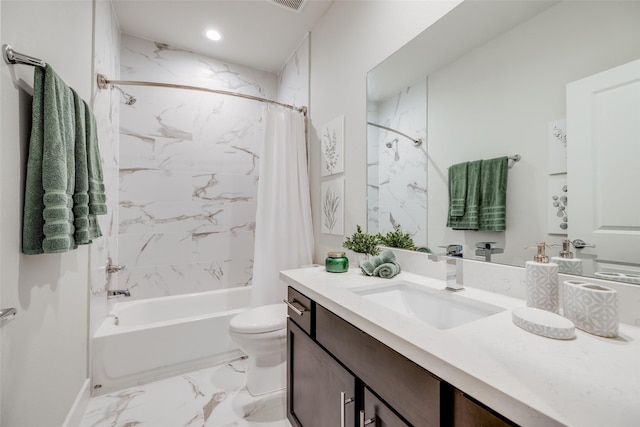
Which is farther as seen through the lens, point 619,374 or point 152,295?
point 152,295

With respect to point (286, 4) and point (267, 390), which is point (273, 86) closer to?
point (286, 4)

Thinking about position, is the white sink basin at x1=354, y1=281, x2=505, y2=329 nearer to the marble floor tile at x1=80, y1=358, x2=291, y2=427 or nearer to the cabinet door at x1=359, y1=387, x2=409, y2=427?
the cabinet door at x1=359, y1=387, x2=409, y2=427

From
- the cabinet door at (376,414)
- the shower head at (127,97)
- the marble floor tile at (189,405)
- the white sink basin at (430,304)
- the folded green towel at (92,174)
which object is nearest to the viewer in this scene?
the cabinet door at (376,414)

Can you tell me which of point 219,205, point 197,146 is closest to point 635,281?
point 219,205

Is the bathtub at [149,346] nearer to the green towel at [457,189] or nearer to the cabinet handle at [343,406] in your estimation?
the cabinet handle at [343,406]

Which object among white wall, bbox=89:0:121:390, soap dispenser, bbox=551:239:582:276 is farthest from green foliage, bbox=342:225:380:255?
white wall, bbox=89:0:121:390

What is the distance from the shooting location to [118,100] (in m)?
2.24

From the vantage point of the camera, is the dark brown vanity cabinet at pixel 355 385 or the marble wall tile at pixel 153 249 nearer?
the dark brown vanity cabinet at pixel 355 385

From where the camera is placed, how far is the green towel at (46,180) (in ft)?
2.96

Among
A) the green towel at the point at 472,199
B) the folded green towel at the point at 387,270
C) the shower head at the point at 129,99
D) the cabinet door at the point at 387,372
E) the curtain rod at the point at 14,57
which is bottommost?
the cabinet door at the point at 387,372

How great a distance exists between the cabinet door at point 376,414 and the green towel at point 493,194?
722 millimetres

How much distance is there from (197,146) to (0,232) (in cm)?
192

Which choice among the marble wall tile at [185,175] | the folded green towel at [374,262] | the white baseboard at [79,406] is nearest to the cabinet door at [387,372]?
the folded green towel at [374,262]

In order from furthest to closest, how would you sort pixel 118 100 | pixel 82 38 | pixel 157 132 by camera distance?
pixel 157 132
pixel 118 100
pixel 82 38
